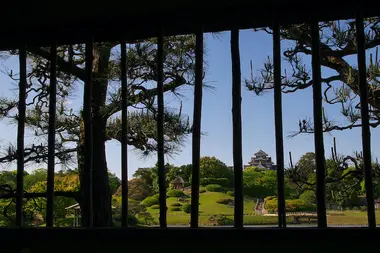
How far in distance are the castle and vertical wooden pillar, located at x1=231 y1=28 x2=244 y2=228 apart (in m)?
0.15

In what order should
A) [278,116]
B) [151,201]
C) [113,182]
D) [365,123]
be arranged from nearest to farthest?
[365,123] < [278,116] < [151,201] < [113,182]

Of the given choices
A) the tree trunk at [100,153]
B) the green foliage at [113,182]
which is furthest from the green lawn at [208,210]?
the green foliage at [113,182]

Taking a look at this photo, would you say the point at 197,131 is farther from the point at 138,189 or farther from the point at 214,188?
the point at 138,189

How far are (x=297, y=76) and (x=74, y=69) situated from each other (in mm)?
1600

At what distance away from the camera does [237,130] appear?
203 centimetres

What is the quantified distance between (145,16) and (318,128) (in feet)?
3.48

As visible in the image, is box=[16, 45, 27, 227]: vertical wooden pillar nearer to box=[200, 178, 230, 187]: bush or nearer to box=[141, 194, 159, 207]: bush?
box=[141, 194, 159, 207]: bush

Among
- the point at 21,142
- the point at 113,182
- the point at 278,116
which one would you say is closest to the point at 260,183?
the point at 278,116

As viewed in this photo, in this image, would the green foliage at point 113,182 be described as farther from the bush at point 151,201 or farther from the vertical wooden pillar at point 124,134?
the vertical wooden pillar at point 124,134

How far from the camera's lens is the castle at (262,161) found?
6.89 feet

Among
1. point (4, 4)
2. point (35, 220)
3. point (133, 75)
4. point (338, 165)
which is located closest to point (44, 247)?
point (35, 220)

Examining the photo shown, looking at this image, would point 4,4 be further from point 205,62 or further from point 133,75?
point 205,62

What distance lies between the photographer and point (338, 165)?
211 centimetres

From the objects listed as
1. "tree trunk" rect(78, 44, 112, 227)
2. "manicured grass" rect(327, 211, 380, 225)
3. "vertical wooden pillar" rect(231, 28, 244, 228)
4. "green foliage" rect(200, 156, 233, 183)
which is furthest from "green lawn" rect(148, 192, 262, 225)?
"tree trunk" rect(78, 44, 112, 227)
